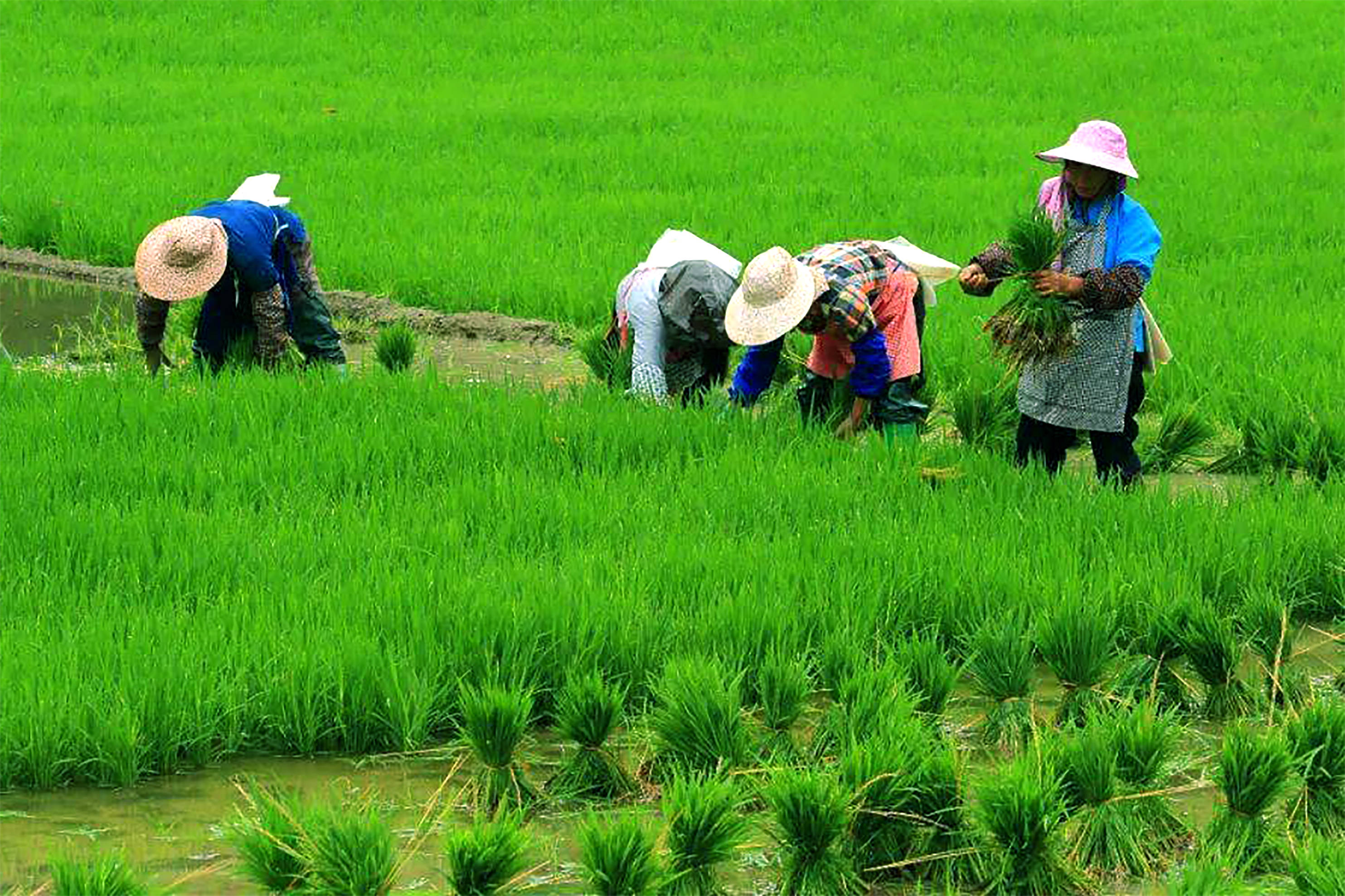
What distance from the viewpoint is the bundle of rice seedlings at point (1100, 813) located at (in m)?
3.63

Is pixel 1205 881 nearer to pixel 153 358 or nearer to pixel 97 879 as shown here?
pixel 97 879

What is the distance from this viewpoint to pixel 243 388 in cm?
624

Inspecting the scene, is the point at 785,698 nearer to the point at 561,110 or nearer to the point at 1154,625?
the point at 1154,625

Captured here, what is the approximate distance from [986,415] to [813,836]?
352 cm

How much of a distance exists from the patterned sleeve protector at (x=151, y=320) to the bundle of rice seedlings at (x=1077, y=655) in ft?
11.2

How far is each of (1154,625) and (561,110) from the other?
31.6ft

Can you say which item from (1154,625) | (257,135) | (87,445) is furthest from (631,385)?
(257,135)

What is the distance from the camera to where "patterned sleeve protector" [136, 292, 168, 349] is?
21.6ft

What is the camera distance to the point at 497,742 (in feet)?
→ 12.6

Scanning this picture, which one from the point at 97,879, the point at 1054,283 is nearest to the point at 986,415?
the point at 1054,283

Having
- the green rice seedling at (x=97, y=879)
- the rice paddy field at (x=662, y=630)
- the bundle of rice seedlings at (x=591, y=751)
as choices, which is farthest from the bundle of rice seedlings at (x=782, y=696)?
the green rice seedling at (x=97, y=879)

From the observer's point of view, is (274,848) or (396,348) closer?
(274,848)

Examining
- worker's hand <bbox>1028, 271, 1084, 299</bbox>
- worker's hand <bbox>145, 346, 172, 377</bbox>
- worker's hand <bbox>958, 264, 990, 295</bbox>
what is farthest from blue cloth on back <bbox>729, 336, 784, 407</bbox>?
worker's hand <bbox>145, 346, 172, 377</bbox>

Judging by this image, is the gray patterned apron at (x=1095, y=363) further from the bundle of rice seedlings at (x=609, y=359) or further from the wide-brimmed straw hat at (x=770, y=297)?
the bundle of rice seedlings at (x=609, y=359)
